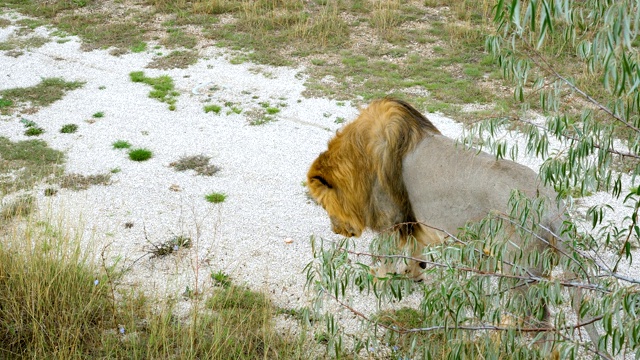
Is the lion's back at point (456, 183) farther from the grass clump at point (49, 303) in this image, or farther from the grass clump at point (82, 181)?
the grass clump at point (82, 181)

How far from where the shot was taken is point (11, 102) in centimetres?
889

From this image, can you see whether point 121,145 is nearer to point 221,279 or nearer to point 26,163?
point 26,163

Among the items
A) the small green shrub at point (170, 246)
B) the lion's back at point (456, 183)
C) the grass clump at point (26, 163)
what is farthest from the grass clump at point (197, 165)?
the lion's back at point (456, 183)

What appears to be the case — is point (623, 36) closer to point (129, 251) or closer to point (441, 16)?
point (129, 251)

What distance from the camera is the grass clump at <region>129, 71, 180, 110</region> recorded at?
29.7 ft

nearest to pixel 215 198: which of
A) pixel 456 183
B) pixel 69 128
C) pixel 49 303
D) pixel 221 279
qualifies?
pixel 221 279

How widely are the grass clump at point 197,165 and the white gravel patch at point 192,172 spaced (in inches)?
3.3

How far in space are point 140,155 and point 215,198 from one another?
138 cm

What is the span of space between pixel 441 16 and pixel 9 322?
360 inches

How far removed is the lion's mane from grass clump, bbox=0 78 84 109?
5532 mm

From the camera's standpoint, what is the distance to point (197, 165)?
7.46 metres

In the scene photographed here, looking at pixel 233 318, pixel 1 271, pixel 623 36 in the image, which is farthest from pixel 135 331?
pixel 623 36

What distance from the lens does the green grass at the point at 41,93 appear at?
8953mm

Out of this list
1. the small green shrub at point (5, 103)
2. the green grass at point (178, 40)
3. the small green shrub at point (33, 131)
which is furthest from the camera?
the green grass at point (178, 40)
